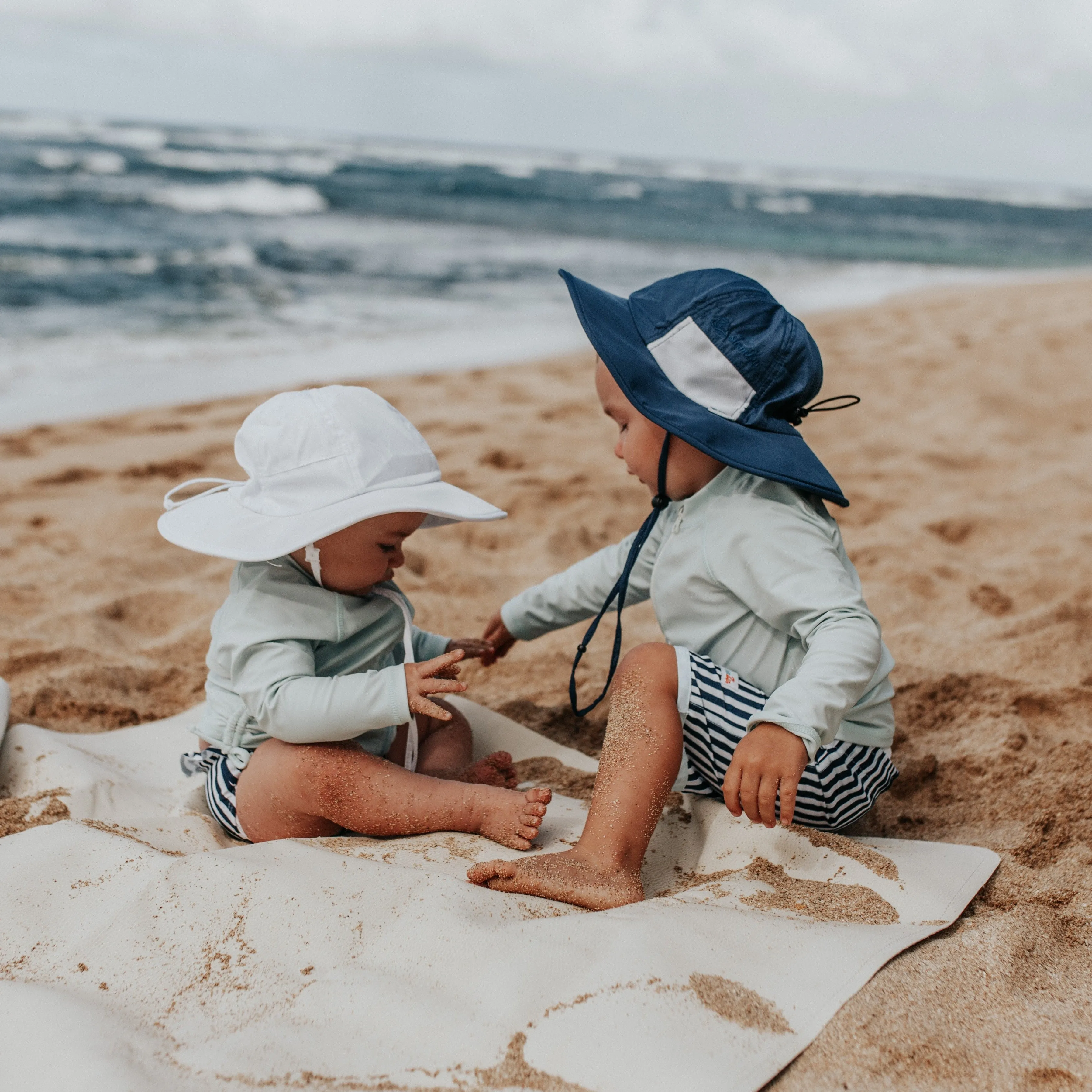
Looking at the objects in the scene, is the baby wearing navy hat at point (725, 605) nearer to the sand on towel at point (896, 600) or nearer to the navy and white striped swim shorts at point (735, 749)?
the navy and white striped swim shorts at point (735, 749)

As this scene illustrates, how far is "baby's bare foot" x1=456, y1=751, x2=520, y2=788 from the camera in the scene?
1898 millimetres

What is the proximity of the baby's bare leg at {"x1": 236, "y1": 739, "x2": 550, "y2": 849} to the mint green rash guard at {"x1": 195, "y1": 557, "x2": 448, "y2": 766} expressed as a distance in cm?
4

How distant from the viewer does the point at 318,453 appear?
1662mm

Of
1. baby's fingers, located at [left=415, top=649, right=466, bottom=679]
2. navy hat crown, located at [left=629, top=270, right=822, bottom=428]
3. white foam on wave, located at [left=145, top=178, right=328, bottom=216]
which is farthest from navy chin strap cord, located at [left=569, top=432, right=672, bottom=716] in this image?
white foam on wave, located at [left=145, top=178, right=328, bottom=216]

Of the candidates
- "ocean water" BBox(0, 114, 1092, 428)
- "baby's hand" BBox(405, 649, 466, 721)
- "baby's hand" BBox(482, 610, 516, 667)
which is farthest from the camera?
"ocean water" BBox(0, 114, 1092, 428)

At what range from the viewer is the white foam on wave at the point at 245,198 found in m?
15.2

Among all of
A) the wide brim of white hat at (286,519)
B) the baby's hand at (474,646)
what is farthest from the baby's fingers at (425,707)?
the baby's hand at (474,646)

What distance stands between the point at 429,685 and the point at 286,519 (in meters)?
0.35

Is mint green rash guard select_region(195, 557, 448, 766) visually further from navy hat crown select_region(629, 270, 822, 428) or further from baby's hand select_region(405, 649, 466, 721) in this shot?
navy hat crown select_region(629, 270, 822, 428)

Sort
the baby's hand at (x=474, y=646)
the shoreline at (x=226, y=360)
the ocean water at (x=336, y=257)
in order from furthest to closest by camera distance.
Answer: the ocean water at (x=336, y=257) < the shoreline at (x=226, y=360) < the baby's hand at (x=474, y=646)

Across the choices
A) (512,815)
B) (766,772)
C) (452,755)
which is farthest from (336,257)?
(766,772)

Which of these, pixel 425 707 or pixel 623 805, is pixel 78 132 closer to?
pixel 425 707

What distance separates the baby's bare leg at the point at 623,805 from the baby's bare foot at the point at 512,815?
94 millimetres

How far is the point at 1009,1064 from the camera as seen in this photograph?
119cm
